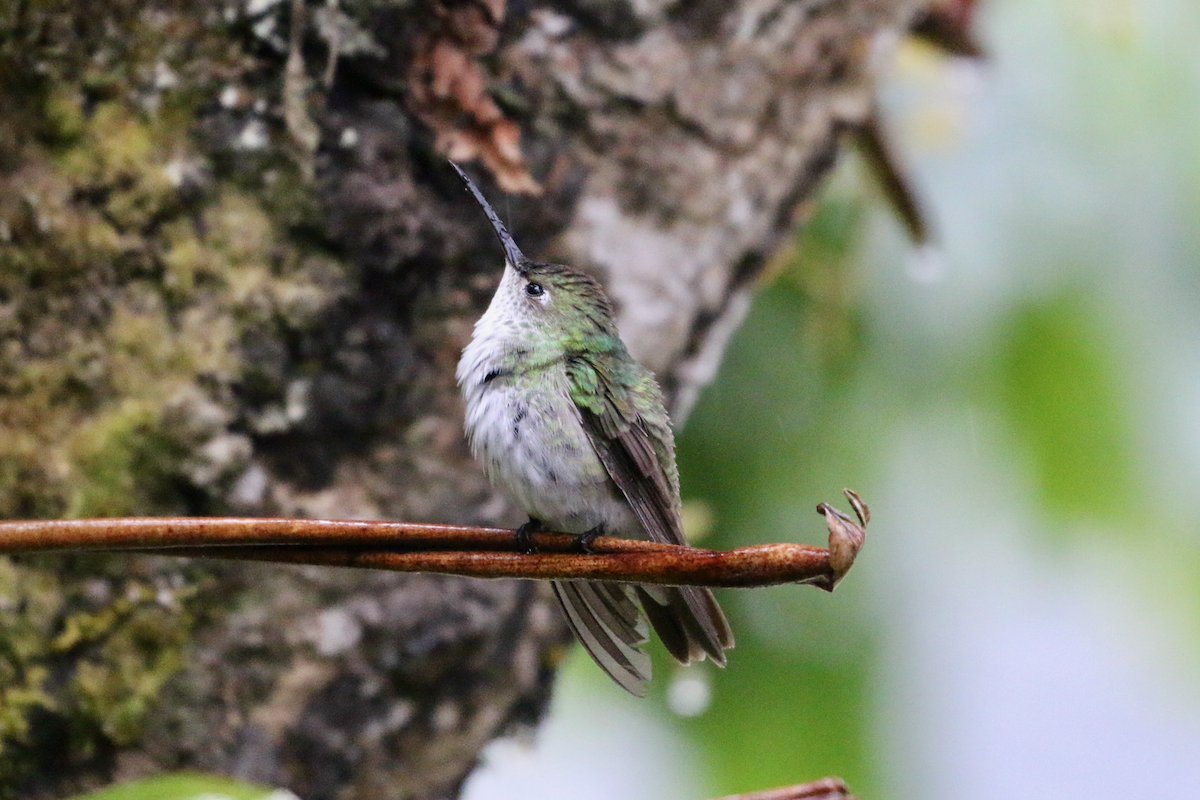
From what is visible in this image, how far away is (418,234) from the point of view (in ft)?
9.25

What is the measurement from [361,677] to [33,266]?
1.17 metres

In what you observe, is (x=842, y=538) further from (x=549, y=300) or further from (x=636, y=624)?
(x=549, y=300)

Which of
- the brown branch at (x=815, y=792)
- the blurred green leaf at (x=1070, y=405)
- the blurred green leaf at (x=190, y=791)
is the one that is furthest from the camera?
the blurred green leaf at (x=1070, y=405)

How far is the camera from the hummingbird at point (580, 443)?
224 centimetres

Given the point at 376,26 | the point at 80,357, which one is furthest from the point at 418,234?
the point at 80,357

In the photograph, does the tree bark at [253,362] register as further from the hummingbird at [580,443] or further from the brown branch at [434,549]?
the brown branch at [434,549]

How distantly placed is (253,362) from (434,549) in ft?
4.57

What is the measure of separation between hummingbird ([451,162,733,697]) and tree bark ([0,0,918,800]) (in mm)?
396

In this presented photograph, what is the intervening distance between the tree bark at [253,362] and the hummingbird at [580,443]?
0.40m

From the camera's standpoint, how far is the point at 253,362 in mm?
2703

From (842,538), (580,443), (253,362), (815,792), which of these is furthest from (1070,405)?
(842,538)

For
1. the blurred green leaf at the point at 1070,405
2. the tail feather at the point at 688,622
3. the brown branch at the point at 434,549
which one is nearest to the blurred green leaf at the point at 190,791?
the brown branch at the point at 434,549

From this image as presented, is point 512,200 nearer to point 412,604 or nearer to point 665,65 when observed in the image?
point 665,65

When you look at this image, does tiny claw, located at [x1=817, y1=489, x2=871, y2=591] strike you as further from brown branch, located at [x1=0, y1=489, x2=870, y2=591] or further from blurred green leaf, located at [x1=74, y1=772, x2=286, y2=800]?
blurred green leaf, located at [x1=74, y1=772, x2=286, y2=800]
